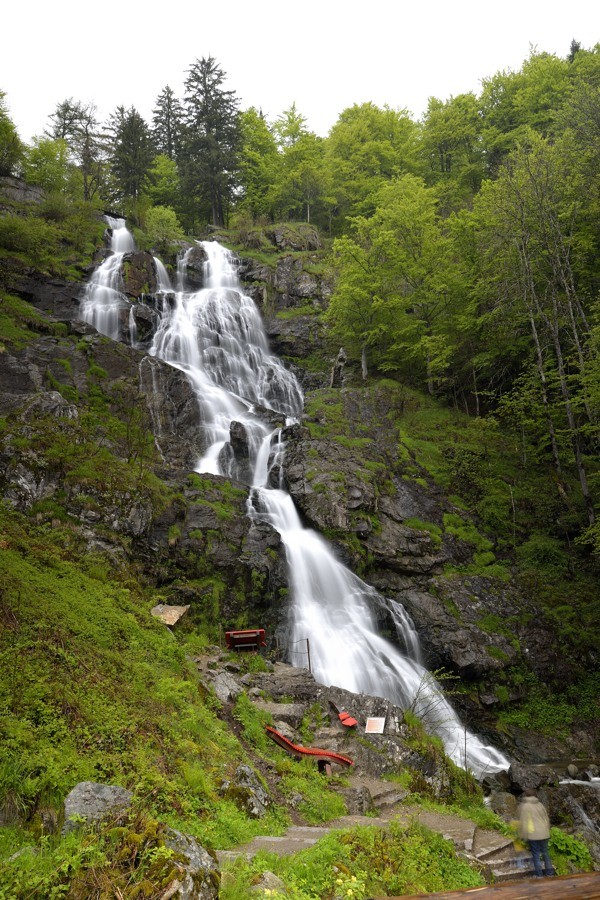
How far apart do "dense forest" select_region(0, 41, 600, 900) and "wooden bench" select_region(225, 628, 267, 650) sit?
321 millimetres

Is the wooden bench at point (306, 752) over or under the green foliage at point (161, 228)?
under

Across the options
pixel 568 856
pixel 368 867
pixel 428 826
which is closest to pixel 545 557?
pixel 568 856

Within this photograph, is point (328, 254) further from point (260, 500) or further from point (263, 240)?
point (260, 500)

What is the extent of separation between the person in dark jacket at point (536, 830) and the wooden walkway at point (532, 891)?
13.1 ft

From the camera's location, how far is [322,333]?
94.8ft

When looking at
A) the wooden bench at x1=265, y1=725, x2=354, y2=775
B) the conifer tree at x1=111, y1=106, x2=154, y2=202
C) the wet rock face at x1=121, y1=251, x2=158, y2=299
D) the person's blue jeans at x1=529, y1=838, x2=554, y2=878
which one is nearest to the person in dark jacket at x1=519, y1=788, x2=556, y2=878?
the person's blue jeans at x1=529, y1=838, x2=554, y2=878

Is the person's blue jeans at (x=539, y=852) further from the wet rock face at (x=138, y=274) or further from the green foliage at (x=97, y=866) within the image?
the wet rock face at (x=138, y=274)

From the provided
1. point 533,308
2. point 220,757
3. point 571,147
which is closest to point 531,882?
point 220,757

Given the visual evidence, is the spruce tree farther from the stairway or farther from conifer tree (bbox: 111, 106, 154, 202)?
the stairway

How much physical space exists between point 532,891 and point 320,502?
14135mm

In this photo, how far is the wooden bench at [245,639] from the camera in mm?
12688

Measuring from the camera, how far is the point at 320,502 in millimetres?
17422

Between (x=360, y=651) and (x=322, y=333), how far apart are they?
62.4ft

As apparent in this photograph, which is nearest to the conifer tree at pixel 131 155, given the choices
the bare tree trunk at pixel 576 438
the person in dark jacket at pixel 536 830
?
the bare tree trunk at pixel 576 438
